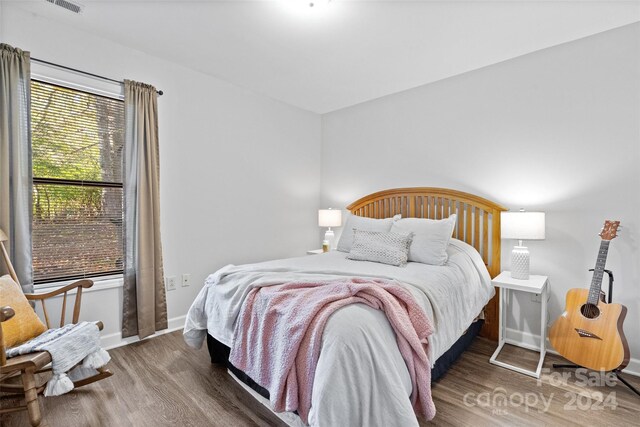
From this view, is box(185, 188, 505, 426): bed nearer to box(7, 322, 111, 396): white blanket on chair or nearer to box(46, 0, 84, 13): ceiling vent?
box(7, 322, 111, 396): white blanket on chair

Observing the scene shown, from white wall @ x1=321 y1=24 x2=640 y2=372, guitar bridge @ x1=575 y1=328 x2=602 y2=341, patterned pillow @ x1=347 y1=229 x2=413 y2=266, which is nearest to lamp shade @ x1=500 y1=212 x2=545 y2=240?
white wall @ x1=321 y1=24 x2=640 y2=372

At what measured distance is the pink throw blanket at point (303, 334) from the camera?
1.43 m

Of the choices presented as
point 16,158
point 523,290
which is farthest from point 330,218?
point 16,158

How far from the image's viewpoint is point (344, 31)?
2.44m

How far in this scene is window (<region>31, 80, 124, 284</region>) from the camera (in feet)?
7.79

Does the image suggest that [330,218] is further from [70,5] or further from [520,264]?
[70,5]

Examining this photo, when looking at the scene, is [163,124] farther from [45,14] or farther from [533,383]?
[533,383]

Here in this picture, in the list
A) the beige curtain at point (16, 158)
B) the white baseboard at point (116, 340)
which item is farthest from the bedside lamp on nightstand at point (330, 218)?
the beige curtain at point (16, 158)

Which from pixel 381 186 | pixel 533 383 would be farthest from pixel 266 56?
pixel 533 383

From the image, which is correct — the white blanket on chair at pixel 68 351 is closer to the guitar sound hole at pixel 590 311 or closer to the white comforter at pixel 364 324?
the white comforter at pixel 364 324

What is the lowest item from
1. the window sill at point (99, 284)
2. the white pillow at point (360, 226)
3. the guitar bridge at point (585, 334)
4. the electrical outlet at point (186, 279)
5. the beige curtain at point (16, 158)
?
the guitar bridge at point (585, 334)

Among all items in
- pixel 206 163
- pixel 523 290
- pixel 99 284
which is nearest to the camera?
pixel 523 290

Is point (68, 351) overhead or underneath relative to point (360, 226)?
underneath

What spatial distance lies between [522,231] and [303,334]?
202cm
